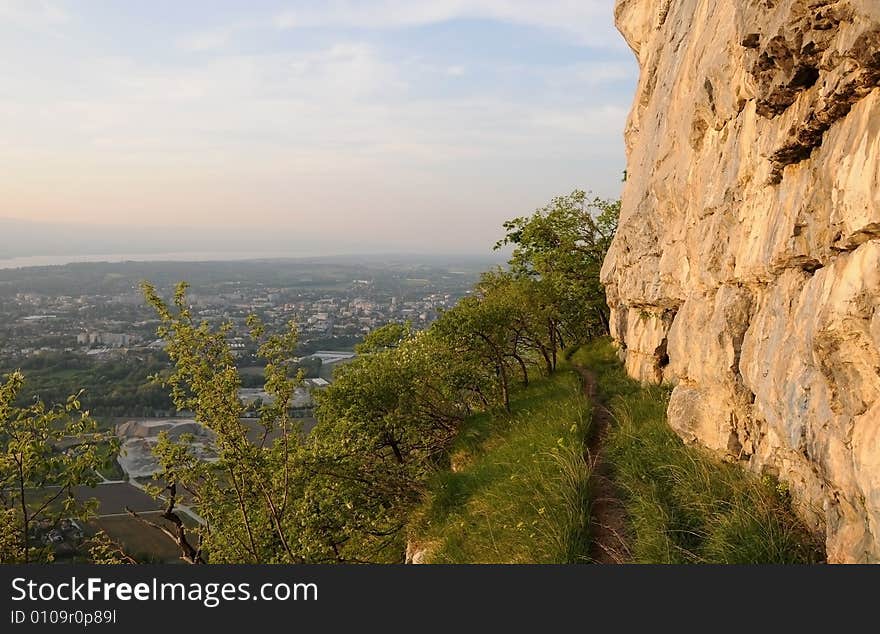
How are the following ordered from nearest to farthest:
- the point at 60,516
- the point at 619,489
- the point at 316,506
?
1. the point at 60,516
2. the point at 619,489
3. the point at 316,506

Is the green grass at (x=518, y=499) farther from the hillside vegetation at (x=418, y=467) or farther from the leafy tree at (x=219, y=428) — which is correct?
the leafy tree at (x=219, y=428)

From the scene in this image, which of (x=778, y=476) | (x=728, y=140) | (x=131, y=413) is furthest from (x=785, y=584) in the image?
(x=131, y=413)

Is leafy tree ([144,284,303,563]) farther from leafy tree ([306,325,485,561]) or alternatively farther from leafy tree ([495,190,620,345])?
leafy tree ([495,190,620,345])

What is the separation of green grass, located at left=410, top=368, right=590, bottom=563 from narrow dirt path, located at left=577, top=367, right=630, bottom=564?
216mm

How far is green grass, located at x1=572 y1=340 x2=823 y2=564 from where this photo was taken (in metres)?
5.71

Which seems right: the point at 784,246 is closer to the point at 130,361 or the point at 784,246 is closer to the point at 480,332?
the point at 480,332

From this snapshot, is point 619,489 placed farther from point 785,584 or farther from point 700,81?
point 700,81

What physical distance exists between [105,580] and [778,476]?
8.14 metres

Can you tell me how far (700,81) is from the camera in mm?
9430

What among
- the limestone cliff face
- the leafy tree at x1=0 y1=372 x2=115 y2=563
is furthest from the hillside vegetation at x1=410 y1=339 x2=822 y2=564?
the leafy tree at x1=0 y1=372 x2=115 y2=563

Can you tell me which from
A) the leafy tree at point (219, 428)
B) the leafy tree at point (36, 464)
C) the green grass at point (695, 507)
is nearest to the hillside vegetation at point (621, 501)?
the green grass at point (695, 507)

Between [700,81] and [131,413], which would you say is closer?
[700,81]

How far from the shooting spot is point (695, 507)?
6.99 meters

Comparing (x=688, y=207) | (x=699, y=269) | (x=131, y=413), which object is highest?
(x=688, y=207)
